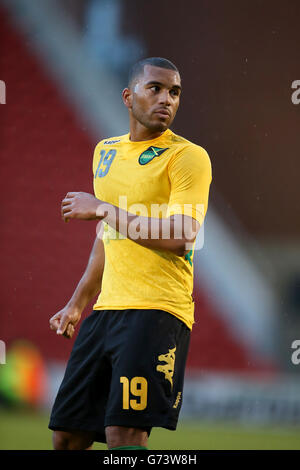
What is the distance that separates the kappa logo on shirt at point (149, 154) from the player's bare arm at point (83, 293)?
1.24ft

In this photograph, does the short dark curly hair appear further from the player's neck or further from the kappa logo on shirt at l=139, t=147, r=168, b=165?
the kappa logo on shirt at l=139, t=147, r=168, b=165

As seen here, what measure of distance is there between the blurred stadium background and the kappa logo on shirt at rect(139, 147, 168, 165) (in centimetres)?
338

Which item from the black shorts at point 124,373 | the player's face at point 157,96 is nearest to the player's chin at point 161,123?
the player's face at point 157,96

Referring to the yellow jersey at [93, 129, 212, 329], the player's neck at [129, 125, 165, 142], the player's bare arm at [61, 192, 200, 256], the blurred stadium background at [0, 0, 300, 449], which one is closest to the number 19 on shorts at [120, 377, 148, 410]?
the yellow jersey at [93, 129, 212, 329]

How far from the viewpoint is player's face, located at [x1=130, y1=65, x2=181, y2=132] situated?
2252 millimetres

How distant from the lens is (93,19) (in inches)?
222

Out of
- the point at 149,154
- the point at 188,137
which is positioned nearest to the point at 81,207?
the point at 149,154

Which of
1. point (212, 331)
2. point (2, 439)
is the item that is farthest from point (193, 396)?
point (2, 439)

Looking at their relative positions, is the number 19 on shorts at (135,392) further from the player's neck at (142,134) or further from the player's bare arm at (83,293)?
the player's neck at (142,134)

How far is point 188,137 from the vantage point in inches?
220

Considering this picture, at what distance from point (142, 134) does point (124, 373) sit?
2.74 ft

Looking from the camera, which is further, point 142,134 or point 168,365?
point 142,134

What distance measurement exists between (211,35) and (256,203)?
146 cm

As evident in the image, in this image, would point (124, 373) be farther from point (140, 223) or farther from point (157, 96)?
point (157, 96)
